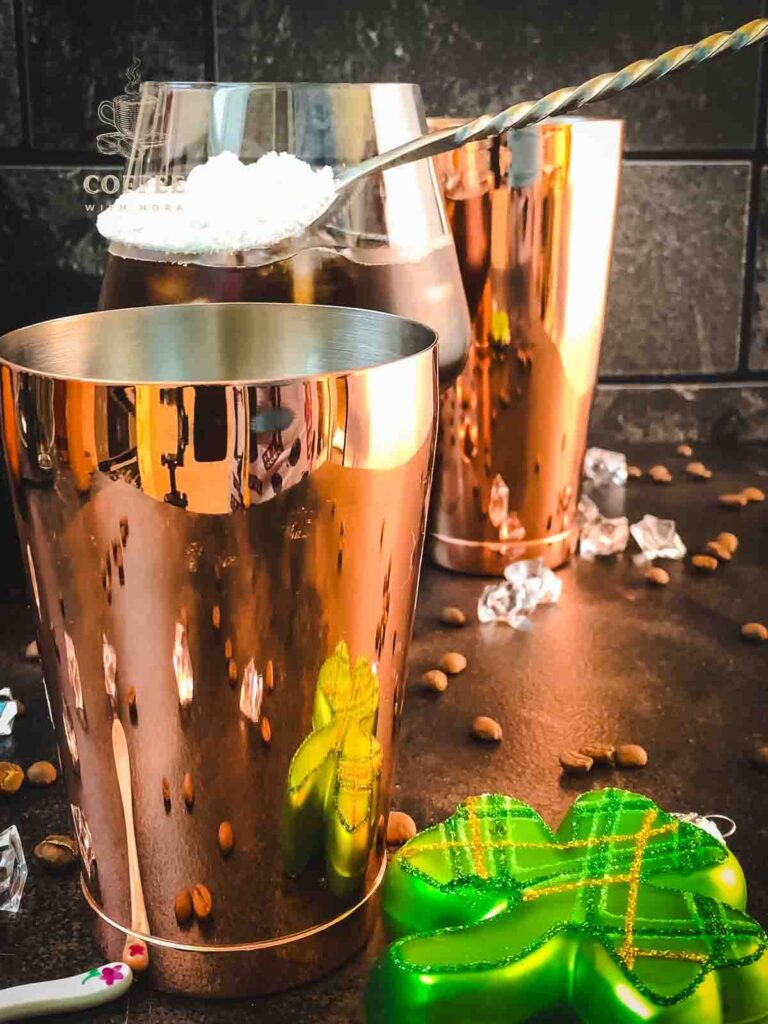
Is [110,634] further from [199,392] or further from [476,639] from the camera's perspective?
[476,639]

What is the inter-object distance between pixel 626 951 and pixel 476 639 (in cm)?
24

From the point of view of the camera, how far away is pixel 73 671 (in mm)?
280

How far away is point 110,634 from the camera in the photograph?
268mm

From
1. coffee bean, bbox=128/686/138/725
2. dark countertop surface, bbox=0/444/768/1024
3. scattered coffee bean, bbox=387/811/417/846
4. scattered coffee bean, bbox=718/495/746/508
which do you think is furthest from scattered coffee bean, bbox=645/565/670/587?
coffee bean, bbox=128/686/138/725

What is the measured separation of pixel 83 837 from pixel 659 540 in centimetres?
36

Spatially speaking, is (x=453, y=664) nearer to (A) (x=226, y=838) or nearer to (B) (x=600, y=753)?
(B) (x=600, y=753)

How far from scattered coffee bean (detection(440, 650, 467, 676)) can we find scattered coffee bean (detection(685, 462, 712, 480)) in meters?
0.28

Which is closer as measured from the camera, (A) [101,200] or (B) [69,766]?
(B) [69,766]

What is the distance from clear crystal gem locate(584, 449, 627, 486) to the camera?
0.69 m

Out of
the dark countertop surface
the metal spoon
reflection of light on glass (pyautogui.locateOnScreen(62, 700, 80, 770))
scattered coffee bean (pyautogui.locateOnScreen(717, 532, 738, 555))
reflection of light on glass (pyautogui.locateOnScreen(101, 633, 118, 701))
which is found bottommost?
the dark countertop surface

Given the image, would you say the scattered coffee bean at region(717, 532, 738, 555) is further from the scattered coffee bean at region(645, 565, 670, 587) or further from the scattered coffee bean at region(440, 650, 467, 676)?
the scattered coffee bean at region(440, 650, 467, 676)

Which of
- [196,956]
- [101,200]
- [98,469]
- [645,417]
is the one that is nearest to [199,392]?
[98,469]

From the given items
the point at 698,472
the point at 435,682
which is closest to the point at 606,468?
the point at 698,472

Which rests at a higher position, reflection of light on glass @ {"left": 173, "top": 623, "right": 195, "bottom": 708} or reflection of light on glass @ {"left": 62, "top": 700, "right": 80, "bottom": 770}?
reflection of light on glass @ {"left": 173, "top": 623, "right": 195, "bottom": 708}
